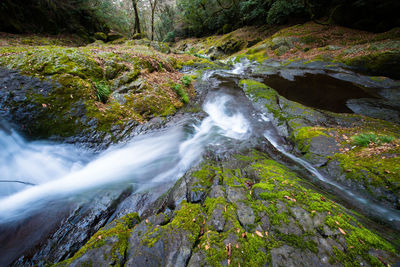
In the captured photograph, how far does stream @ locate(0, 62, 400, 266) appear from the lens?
10.2 feet

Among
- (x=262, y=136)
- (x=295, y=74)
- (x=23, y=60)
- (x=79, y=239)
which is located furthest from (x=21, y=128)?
(x=295, y=74)

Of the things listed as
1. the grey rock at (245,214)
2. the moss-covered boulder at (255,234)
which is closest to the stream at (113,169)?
the moss-covered boulder at (255,234)

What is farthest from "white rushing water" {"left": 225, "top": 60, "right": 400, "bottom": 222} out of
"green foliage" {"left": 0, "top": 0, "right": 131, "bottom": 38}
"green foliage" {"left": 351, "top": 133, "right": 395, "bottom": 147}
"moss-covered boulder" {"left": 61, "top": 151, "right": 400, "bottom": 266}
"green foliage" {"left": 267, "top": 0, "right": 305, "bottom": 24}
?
"green foliage" {"left": 267, "top": 0, "right": 305, "bottom": 24}

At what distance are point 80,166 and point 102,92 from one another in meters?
2.99

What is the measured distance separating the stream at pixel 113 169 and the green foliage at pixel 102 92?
7.01 feet

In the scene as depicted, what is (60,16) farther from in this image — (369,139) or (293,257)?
(369,139)

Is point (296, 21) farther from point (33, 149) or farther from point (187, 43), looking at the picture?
point (33, 149)

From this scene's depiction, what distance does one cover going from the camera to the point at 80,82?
18.0ft

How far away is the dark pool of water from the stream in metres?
0.50

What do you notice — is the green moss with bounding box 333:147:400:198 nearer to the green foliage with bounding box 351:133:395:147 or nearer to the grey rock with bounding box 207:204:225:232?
the green foliage with bounding box 351:133:395:147

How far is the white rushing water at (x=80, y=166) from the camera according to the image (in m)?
3.57

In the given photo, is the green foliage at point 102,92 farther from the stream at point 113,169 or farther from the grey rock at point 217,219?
the grey rock at point 217,219

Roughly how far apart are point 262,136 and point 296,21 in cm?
2447

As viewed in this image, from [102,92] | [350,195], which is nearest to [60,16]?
[102,92]
